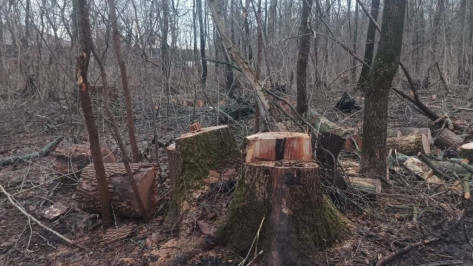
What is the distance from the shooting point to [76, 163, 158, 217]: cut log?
3471 mm

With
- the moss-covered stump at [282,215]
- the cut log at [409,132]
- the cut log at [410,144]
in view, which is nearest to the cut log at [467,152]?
the cut log at [410,144]

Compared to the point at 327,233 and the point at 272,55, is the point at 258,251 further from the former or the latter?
the point at 272,55

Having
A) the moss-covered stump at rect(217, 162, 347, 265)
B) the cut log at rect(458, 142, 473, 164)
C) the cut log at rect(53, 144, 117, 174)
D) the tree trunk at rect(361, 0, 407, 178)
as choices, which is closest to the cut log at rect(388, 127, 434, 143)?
the cut log at rect(458, 142, 473, 164)

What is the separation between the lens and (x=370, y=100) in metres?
3.81

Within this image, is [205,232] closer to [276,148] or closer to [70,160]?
[276,148]

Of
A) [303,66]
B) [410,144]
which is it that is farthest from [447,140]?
[303,66]

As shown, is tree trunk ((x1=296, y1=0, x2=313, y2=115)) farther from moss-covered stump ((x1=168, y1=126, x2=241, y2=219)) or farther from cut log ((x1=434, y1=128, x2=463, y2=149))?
moss-covered stump ((x1=168, y1=126, x2=241, y2=219))

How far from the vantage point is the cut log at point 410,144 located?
17.7 ft

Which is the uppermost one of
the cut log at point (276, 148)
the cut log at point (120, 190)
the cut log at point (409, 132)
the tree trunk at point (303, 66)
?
the tree trunk at point (303, 66)

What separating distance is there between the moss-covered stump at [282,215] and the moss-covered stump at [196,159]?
682 millimetres

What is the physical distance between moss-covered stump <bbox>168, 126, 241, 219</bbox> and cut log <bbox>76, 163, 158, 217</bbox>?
282 mm

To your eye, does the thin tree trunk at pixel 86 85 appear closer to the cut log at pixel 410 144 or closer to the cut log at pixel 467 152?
the cut log at pixel 410 144

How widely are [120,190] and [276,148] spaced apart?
163 centimetres

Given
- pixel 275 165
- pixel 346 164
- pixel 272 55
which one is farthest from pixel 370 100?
pixel 272 55
